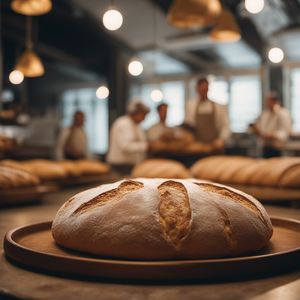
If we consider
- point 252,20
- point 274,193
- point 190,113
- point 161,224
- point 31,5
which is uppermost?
point 252,20

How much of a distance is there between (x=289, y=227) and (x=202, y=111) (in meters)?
3.66

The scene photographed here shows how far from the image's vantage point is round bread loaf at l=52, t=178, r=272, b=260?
928mm

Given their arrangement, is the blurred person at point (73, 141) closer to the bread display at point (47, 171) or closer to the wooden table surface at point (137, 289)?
the bread display at point (47, 171)

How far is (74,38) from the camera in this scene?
931 cm

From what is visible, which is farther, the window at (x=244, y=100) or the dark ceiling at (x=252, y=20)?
the window at (x=244, y=100)

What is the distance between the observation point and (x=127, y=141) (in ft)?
16.0

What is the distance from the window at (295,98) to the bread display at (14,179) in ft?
33.8

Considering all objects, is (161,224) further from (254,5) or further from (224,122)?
(224,122)

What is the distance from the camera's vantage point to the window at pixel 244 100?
12734 mm

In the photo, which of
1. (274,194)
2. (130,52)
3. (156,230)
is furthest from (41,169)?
(130,52)

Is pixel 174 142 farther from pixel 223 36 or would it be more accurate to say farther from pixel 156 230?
pixel 156 230

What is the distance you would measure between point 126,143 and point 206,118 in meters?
0.89

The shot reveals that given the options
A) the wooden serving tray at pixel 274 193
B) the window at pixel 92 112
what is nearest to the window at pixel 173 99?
the window at pixel 92 112

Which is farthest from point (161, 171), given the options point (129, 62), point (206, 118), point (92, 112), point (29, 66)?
point (92, 112)
